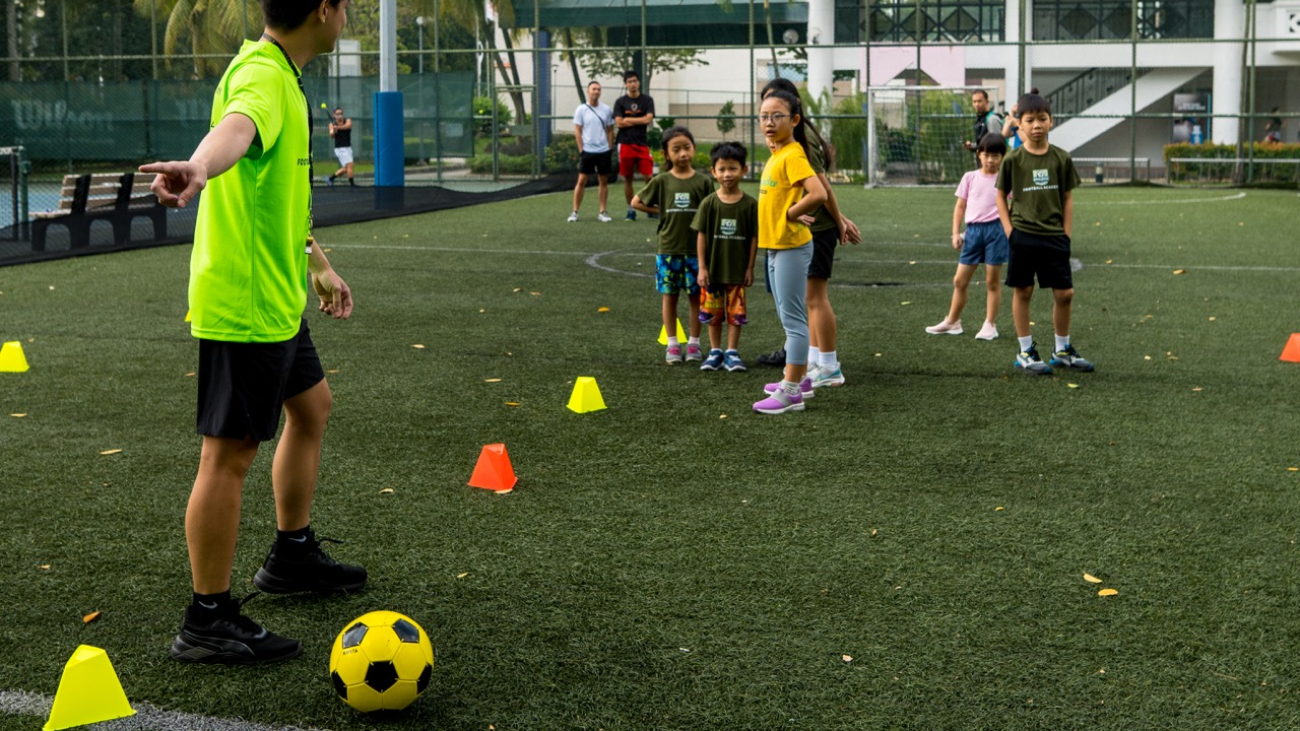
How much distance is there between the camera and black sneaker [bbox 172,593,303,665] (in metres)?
3.89

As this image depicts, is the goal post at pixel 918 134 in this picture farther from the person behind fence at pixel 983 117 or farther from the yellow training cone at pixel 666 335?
the yellow training cone at pixel 666 335

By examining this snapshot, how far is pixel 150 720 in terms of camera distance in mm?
3547

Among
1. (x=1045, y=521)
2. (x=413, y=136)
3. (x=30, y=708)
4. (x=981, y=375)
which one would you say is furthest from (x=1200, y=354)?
(x=413, y=136)

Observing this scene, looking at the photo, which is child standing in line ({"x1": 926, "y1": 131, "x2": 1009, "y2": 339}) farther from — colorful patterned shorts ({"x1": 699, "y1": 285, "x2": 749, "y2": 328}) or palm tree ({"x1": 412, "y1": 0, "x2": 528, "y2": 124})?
palm tree ({"x1": 412, "y1": 0, "x2": 528, "y2": 124})

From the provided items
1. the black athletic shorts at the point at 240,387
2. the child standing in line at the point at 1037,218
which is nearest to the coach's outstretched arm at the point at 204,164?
the black athletic shorts at the point at 240,387

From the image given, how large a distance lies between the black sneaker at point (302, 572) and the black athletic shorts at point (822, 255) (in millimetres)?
4135

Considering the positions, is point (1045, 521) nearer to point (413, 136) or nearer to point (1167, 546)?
point (1167, 546)

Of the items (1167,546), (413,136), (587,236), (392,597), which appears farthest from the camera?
(413,136)

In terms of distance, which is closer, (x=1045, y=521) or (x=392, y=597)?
(x=392, y=597)

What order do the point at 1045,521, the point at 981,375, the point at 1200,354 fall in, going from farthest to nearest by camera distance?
the point at 1200,354, the point at 981,375, the point at 1045,521

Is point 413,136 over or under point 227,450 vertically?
over

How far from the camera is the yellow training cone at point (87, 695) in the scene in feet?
11.4

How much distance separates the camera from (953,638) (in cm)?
411

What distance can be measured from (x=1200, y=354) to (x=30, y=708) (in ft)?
24.5
